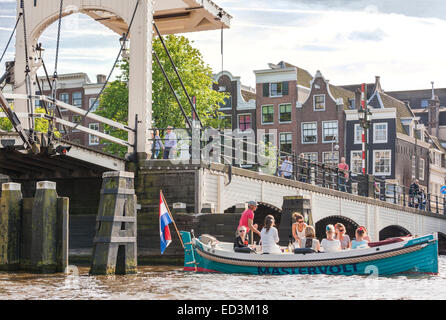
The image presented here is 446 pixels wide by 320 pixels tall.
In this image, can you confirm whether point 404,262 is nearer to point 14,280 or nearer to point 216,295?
point 216,295

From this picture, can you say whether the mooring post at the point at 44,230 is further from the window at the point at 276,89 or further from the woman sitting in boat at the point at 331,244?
the window at the point at 276,89

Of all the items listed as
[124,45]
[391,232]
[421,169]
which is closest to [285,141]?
[421,169]

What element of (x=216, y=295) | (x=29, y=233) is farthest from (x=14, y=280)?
(x=216, y=295)

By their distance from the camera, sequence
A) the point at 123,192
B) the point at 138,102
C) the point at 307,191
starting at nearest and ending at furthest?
the point at 123,192
the point at 138,102
the point at 307,191

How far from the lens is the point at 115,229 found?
15961 millimetres

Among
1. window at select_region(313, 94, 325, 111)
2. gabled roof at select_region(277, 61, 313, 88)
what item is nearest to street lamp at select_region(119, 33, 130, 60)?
window at select_region(313, 94, 325, 111)

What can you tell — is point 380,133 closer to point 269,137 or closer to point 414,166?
point 414,166

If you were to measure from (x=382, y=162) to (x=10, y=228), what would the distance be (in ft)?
140

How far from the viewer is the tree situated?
130 ft

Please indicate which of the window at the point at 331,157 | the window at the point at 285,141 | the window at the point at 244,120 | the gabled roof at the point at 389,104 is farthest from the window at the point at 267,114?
the gabled roof at the point at 389,104

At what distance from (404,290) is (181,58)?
2750 cm

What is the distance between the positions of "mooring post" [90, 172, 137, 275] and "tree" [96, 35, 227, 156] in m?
23.1

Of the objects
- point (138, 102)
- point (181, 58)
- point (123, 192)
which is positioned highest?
point (181, 58)

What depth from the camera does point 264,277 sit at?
682 inches
